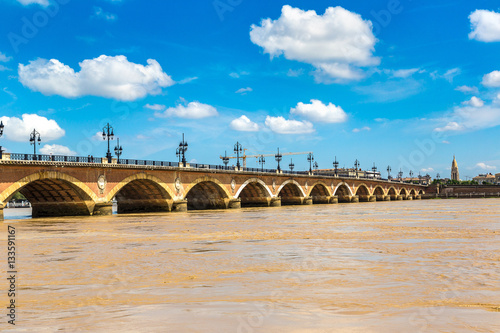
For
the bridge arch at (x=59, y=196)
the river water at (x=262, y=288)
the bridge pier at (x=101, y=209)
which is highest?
the bridge arch at (x=59, y=196)

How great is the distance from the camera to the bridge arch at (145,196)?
49.8 meters

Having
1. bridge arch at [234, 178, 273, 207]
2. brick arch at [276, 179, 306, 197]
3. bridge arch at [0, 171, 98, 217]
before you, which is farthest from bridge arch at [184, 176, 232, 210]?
bridge arch at [0, 171, 98, 217]

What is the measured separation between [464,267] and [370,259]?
8.13 feet

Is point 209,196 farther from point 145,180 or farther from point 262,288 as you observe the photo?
point 262,288

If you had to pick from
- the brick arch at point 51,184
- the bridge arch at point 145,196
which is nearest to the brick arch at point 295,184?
the bridge arch at point 145,196

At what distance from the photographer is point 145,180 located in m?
49.3

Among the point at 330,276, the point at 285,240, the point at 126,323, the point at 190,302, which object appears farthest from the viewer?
the point at 285,240

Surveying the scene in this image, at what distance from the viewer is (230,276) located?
35.4ft

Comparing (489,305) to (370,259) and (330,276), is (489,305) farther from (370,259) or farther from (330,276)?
(370,259)

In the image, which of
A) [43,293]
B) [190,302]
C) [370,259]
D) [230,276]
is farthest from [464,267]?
[43,293]

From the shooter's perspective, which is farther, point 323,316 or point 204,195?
point 204,195

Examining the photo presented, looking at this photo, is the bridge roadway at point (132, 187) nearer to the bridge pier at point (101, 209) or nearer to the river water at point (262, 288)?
the bridge pier at point (101, 209)

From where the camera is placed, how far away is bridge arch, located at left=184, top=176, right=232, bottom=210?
196 ft

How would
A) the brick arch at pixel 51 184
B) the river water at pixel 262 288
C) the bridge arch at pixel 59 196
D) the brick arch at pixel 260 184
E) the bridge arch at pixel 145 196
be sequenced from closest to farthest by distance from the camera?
the river water at pixel 262 288 → the brick arch at pixel 51 184 → the bridge arch at pixel 59 196 → the bridge arch at pixel 145 196 → the brick arch at pixel 260 184
